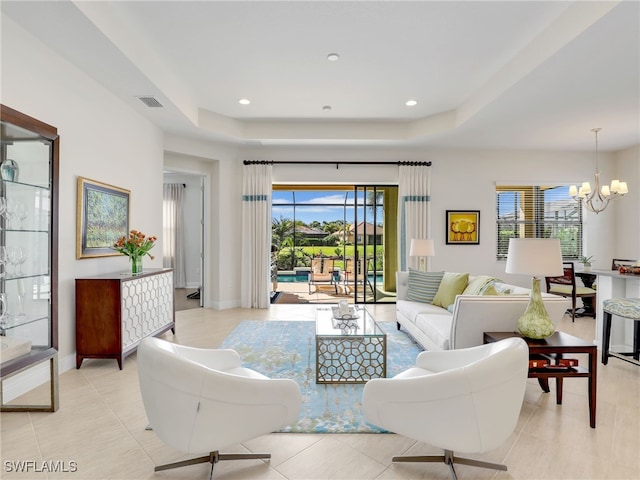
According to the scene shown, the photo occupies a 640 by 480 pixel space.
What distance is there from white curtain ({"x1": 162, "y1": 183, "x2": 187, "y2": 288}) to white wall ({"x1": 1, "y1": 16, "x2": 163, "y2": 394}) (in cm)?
384

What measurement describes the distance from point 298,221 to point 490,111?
5.77 metres

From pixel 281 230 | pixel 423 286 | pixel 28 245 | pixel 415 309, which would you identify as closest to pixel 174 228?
pixel 281 230

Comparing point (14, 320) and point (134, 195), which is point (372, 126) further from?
point (14, 320)

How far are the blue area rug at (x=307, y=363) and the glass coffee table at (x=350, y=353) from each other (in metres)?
0.10

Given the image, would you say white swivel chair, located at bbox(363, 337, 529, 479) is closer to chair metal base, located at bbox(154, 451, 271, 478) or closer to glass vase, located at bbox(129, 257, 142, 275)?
chair metal base, located at bbox(154, 451, 271, 478)

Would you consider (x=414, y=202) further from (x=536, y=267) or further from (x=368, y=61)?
(x=536, y=267)

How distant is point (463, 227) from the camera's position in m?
6.12

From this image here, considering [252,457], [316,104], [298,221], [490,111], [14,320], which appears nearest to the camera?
[252,457]

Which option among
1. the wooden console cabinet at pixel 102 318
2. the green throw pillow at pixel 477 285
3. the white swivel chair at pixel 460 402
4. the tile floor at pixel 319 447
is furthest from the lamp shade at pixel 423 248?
the wooden console cabinet at pixel 102 318

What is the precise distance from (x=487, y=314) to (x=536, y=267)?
1.76 feet

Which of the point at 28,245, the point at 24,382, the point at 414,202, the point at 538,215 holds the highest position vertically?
the point at 414,202

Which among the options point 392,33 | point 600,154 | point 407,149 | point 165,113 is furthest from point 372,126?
point 600,154

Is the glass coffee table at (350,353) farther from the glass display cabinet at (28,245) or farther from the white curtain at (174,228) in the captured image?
the white curtain at (174,228)

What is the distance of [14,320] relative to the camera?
231 cm
